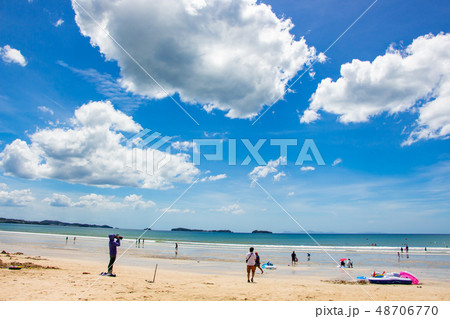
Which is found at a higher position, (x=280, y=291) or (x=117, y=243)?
(x=117, y=243)

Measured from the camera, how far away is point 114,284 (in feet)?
36.6

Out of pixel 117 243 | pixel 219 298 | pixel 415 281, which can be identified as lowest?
pixel 415 281

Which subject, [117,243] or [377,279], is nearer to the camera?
[117,243]

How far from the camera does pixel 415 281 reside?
16.3m
